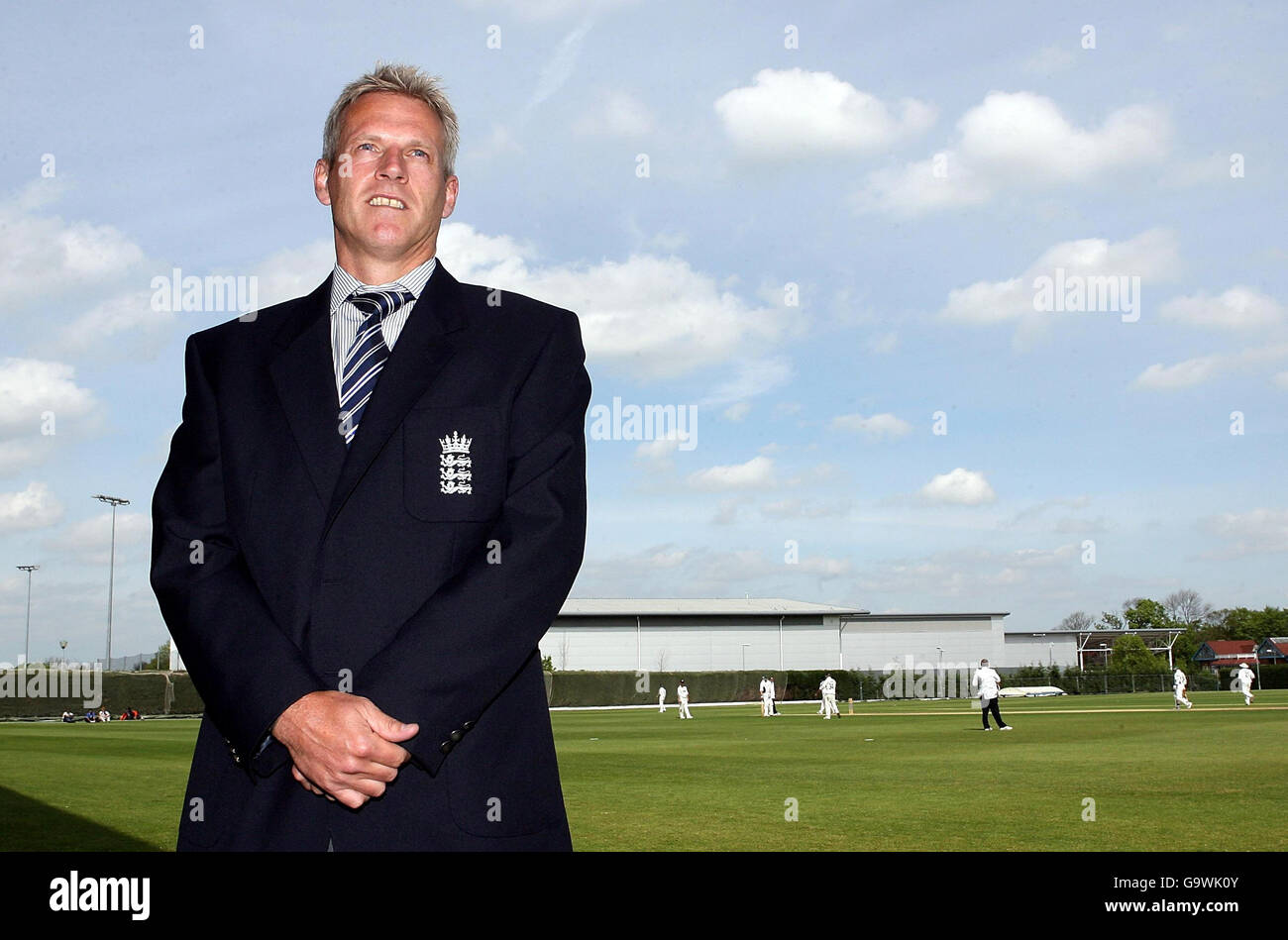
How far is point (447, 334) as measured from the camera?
244 cm

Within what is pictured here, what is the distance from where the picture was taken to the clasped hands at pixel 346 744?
6.51 ft

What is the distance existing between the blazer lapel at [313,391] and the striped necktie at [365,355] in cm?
2

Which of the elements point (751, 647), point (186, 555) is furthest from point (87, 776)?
point (751, 647)

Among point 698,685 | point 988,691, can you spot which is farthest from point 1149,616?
point 988,691

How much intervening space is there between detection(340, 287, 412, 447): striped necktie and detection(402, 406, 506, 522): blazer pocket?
0.50ft

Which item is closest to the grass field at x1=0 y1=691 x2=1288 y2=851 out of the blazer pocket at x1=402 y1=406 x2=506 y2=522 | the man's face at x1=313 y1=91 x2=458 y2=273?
the blazer pocket at x1=402 y1=406 x2=506 y2=522

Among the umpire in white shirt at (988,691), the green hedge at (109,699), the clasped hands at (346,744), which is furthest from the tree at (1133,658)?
the clasped hands at (346,744)

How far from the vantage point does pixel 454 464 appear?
88.5 inches

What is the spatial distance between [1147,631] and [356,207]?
13146 cm

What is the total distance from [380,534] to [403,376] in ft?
1.13

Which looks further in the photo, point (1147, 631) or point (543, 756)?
point (1147, 631)

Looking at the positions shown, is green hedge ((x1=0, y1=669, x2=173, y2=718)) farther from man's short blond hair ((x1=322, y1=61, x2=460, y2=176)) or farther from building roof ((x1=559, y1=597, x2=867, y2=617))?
man's short blond hair ((x1=322, y1=61, x2=460, y2=176))
